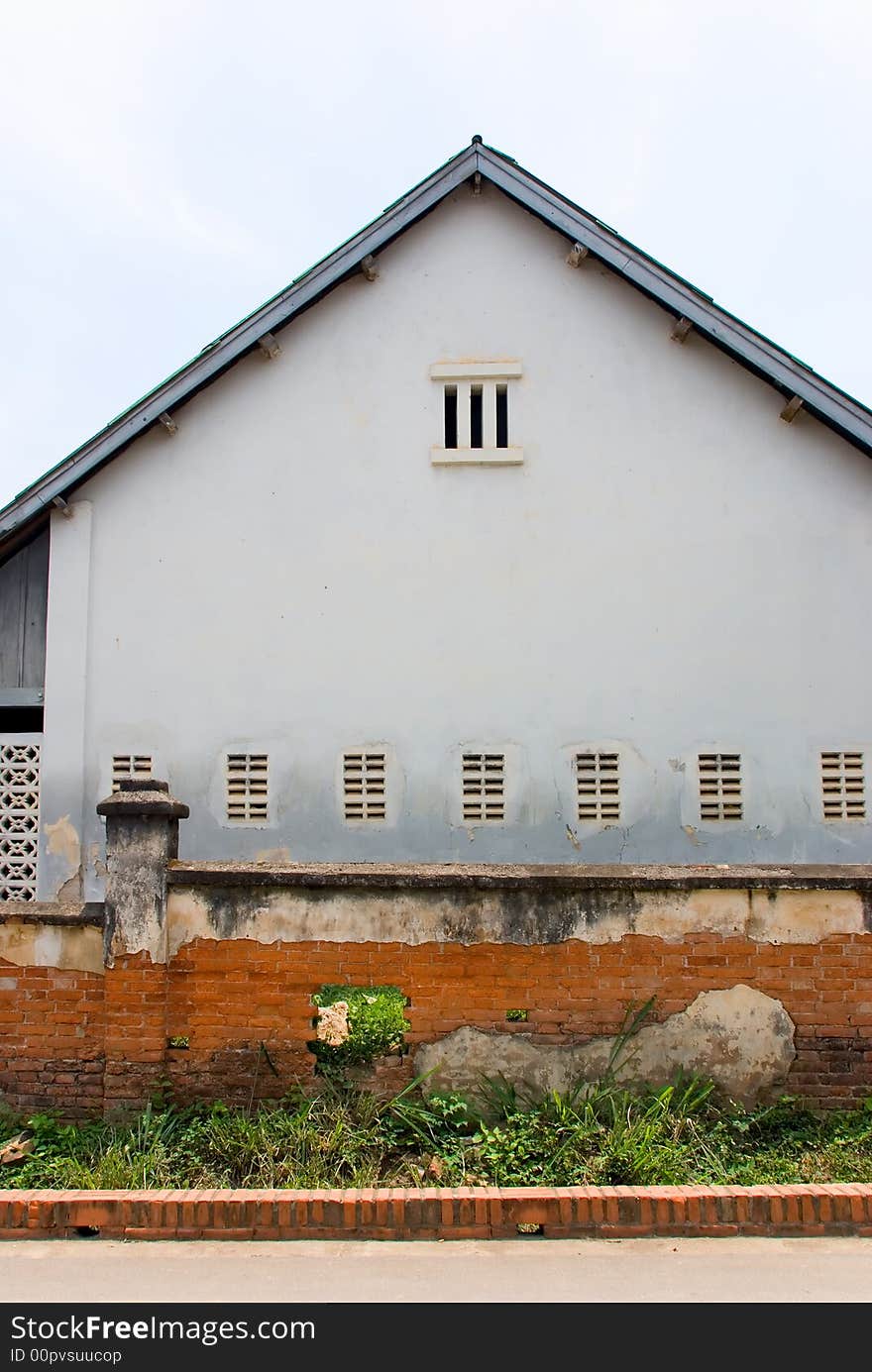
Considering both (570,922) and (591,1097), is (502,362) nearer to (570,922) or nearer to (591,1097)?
(570,922)

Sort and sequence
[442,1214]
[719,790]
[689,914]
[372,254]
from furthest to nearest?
1. [372,254]
2. [719,790]
3. [689,914]
4. [442,1214]

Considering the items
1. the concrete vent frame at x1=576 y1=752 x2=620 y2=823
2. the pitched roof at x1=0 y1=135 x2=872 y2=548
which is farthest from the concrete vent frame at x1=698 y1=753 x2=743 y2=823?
the pitched roof at x1=0 y1=135 x2=872 y2=548

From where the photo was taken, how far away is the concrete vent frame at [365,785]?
11141 mm

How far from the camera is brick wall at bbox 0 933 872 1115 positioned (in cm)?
686

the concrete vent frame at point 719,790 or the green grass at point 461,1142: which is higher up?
the concrete vent frame at point 719,790

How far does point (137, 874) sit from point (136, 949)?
0.45 m

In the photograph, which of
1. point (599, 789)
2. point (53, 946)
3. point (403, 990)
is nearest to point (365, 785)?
point (599, 789)

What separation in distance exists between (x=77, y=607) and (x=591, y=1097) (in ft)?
23.9

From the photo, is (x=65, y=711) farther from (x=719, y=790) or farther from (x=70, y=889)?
(x=719, y=790)

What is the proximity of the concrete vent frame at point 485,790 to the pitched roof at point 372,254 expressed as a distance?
181 inches

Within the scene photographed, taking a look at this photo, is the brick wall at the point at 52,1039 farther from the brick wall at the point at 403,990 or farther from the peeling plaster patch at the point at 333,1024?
the peeling plaster patch at the point at 333,1024

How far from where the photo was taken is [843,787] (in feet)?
36.1

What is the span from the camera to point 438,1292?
506 centimetres

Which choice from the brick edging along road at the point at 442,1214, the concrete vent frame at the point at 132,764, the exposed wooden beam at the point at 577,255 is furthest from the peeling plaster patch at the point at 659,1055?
the exposed wooden beam at the point at 577,255
